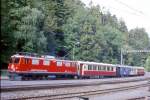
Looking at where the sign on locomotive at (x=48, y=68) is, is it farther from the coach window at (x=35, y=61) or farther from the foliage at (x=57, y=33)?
the foliage at (x=57, y=33)

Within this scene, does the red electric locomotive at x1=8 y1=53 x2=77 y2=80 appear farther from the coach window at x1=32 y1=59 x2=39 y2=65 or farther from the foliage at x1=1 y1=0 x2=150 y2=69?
the foliage at x1=1 y1=0 x2=150 y2=69

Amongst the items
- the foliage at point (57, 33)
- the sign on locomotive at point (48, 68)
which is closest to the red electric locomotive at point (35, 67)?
the sign on locomotive at point (48, 68)

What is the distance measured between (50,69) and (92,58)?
114 ft

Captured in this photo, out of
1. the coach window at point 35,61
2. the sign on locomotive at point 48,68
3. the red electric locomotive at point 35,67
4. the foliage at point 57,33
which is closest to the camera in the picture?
the red electric locomotive at point 35,67

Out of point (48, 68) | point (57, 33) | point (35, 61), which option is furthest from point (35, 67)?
point (57, 33)

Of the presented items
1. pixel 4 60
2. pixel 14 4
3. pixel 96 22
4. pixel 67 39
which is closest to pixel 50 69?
pixel 4 60

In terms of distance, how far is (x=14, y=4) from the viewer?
6084 centimetres

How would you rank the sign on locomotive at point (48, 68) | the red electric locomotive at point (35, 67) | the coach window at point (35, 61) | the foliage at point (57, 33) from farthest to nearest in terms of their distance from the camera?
1. the foliage at point (57, 33)
2. the coach window at point (35, 61)
3. the sign on locomotive at point (48, 68)
4. the red electric locomotive at point (35, 67)

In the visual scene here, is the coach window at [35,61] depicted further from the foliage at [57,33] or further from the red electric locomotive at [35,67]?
the foliage at [57,33]

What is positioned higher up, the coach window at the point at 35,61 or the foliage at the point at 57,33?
the foliage at the point at 57,33

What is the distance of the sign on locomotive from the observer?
125ft

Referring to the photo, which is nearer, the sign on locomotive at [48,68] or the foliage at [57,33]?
the sign on locomotive at [48,68]

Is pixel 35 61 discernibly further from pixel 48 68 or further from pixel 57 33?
pixel 57 33

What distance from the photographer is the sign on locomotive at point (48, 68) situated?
38.0m
